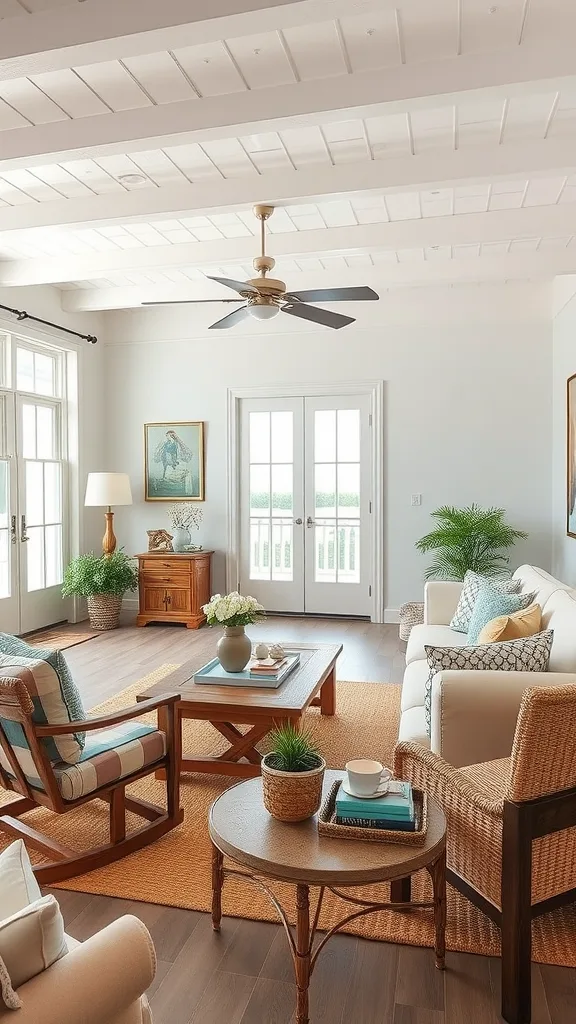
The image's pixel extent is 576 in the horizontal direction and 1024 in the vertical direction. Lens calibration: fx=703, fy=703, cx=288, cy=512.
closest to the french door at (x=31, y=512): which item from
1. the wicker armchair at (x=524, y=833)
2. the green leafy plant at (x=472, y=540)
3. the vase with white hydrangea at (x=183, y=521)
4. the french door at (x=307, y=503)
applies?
the vase with white hydrangea at (x=183, y=521)

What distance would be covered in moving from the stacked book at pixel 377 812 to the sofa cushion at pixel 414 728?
68cm

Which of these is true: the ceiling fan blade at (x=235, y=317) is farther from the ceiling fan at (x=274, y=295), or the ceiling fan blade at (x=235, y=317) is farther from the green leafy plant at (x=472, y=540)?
the green leafy plant at (x=472, y=540)

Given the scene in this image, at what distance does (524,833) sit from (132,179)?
388 cm

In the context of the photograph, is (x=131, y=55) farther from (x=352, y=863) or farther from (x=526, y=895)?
(x=526, y=895)

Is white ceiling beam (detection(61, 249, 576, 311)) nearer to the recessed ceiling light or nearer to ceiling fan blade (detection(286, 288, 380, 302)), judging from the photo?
the recessed ceiling light

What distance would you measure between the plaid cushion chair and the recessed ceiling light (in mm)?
2927

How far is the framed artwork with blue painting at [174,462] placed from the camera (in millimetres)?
7277

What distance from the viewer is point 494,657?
2.59 m

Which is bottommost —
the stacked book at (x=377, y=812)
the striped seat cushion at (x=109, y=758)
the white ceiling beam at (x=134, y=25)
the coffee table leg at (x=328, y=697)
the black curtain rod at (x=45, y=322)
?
the coffee table leg at (x=328, y=697)

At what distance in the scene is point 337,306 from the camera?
6492mm

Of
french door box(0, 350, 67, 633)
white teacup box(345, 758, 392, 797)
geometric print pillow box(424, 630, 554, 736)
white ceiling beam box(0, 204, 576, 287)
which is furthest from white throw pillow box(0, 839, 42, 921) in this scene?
french door box(0, 350, 67, 633)

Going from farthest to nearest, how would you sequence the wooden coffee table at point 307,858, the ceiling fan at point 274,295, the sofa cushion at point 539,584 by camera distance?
the ceiling fan at point 274,295
the sofa cushion at point 539,584
the wooden coffee table at point 307,858

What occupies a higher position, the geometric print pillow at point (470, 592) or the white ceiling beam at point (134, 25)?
the white ceiling beam at point (134, 25)

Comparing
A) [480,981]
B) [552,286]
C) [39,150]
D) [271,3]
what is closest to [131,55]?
[271,3]
